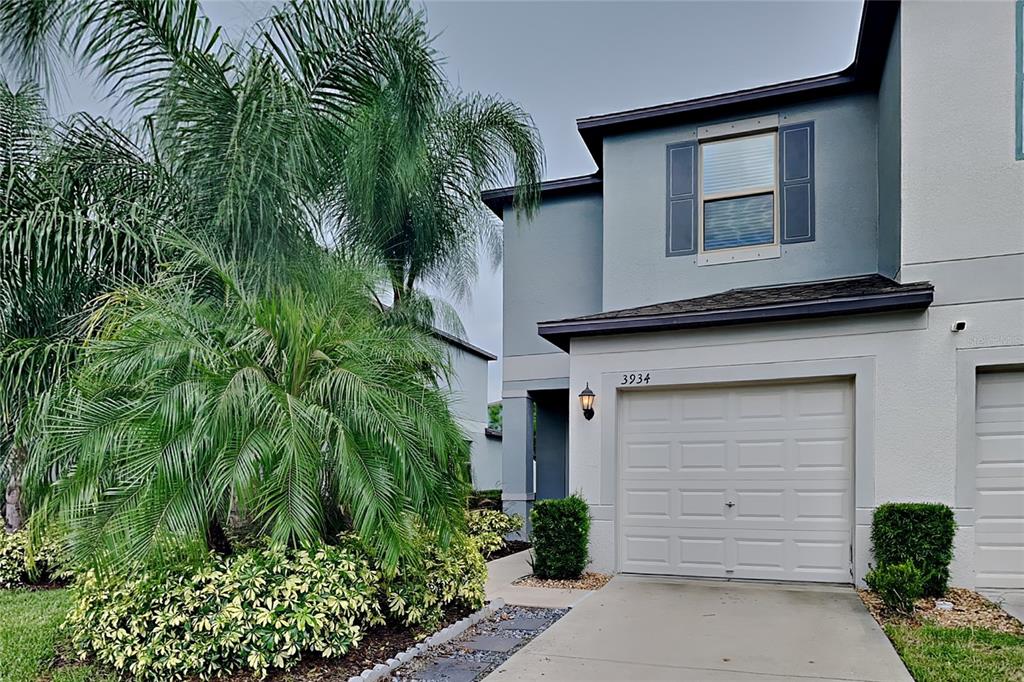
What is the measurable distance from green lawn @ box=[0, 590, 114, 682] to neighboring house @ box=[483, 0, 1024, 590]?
5.63 m

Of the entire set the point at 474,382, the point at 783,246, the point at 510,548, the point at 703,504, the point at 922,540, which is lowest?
the point at 510,548

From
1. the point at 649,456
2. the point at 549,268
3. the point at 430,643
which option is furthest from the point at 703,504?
the point at 549,268

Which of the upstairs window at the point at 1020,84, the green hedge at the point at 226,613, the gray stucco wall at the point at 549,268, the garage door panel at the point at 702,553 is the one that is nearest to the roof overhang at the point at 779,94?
the upstairs window at the point at 1020,84

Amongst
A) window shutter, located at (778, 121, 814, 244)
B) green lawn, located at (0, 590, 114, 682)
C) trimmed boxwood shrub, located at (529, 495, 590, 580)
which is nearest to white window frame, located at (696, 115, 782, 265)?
window shutter, located at (778, 121, 814, 244)

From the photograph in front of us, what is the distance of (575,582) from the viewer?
334 inches

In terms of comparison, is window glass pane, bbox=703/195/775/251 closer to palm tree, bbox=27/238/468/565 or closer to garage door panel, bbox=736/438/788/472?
garage door panel, bbox=736/438/788/472

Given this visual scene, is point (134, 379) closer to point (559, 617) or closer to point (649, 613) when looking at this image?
point (559, 617)

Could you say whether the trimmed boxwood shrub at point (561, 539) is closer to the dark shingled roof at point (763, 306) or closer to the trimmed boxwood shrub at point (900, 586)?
the dark shingled roof at point (763, 306)

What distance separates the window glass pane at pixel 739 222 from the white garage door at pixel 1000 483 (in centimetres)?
361

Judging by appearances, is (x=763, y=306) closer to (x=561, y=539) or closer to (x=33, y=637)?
(x=561, y=539)

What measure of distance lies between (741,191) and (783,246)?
101 cm

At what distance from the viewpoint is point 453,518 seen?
6027 millimetres

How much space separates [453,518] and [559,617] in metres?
1.80

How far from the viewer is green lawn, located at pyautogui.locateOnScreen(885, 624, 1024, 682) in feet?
16.6
